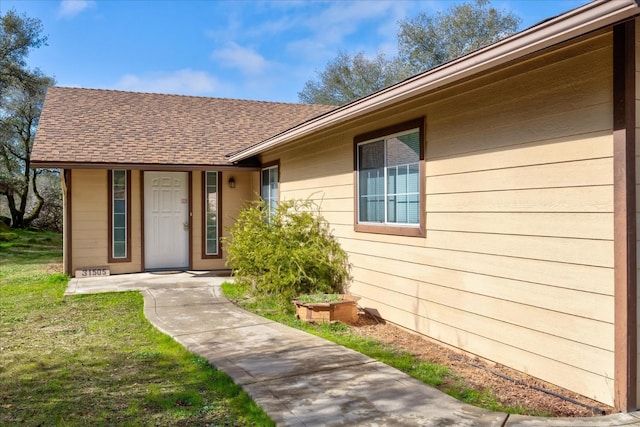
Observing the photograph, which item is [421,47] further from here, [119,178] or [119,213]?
[119,213]

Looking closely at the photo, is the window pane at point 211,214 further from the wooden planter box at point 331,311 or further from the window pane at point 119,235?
the wooden planter box at point 331,311

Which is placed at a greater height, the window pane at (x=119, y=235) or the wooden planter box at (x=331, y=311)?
the window pane at (x=119, y=235)

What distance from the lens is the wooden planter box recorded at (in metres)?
5.87

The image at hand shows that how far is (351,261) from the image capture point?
267 inches

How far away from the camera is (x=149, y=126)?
11070 mm

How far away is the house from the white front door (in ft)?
6.24

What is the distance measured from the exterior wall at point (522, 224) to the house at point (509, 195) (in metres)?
0.01

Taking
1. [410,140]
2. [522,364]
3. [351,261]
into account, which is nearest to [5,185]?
[351,261]

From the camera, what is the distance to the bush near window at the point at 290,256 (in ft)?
21.9

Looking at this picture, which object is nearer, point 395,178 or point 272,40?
point 395,178

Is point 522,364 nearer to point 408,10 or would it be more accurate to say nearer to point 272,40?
point 408,10

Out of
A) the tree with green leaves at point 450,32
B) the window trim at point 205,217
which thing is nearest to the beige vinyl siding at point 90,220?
the window trim at point 205,217

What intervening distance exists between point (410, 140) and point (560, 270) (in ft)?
7.44

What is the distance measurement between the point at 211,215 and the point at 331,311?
17.6 feet
